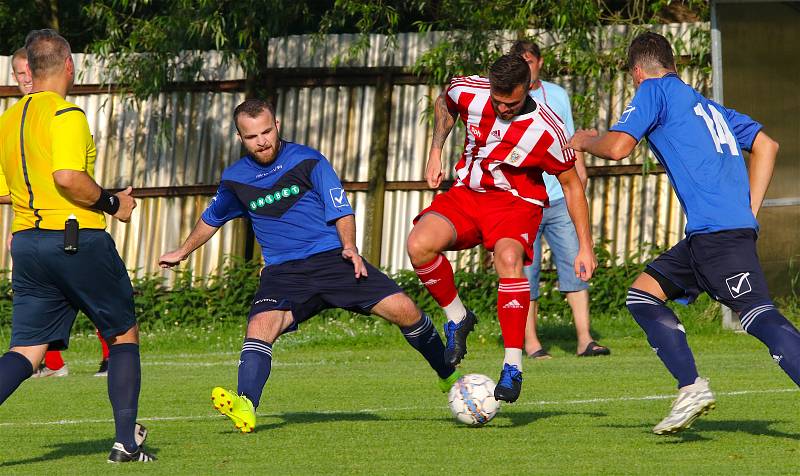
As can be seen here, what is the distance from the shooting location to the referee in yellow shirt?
6105mm

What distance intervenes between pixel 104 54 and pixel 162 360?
3.91 metres

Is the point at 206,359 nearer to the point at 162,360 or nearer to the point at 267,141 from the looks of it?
the point at 162,360

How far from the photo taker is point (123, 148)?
1573 centimetres

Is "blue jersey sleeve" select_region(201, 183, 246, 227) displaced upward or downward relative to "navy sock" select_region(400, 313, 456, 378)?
upward

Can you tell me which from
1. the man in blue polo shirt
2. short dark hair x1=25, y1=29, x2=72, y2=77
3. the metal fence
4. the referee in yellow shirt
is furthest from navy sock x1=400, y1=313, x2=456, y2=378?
the metal fence

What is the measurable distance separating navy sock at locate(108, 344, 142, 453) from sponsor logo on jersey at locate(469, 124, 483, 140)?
92.9 inches

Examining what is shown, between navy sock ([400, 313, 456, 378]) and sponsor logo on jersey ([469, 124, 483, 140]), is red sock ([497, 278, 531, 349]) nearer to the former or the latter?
navy sock ([400, 313, 456, 378])

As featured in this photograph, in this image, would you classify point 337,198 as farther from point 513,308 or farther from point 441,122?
point 513,308

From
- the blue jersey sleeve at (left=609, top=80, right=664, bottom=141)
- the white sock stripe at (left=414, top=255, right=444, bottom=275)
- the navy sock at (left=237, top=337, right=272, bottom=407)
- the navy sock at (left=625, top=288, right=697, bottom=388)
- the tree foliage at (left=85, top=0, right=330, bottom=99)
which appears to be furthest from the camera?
the tree foliage at (left=85, top=0, right=330, bottom=99)

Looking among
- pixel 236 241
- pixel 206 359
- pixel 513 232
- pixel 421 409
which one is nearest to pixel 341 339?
pixel 206 359

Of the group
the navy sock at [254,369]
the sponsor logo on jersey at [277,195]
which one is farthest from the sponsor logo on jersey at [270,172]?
the navy sock at [254,369]

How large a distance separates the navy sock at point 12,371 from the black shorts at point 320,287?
1.57 m

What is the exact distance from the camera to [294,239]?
7562mm

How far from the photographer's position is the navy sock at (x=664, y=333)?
6.73 meters
